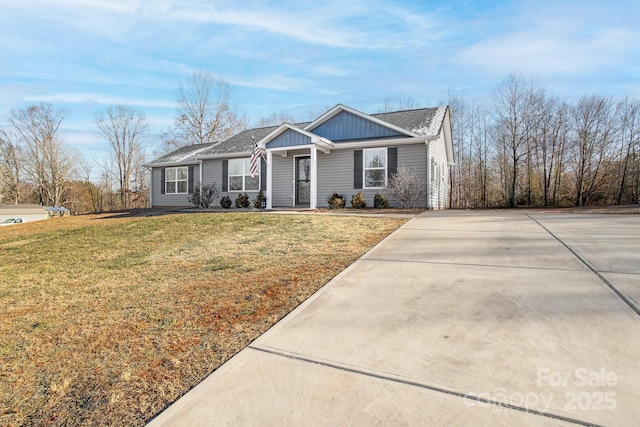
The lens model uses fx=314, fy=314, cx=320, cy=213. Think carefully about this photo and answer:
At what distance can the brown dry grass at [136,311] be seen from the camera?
1.65 meters

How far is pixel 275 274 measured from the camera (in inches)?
143

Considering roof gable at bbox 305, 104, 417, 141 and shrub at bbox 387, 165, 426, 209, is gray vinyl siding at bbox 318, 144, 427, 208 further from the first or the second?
roof gable at bbox 305, 104, 417, 141

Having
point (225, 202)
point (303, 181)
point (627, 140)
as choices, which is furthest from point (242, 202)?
point (627, 140)

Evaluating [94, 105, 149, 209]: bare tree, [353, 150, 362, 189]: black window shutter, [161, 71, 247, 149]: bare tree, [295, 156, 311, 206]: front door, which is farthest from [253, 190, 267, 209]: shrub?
[94, 105, 149, 209]: bare tree

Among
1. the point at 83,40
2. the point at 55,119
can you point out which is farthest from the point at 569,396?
the point at 55,119

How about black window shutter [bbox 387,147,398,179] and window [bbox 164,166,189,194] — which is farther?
window [bbox 164,166,189,194]

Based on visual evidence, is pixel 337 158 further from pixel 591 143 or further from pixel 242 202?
pixel 591 143

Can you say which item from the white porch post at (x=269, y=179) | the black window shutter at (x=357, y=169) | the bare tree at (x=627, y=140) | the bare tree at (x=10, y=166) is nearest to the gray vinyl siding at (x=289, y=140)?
the white porch post at (x=269, y=179)

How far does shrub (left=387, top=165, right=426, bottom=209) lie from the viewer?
10.7m

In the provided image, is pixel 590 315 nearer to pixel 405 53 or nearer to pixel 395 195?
pixel 395 195

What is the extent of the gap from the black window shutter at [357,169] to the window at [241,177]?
4.62m

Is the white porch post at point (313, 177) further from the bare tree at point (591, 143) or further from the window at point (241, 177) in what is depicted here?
the bare tree at point (591, 143)

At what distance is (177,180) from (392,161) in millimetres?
11940

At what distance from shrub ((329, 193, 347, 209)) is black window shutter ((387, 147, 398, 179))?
6.58 ft
